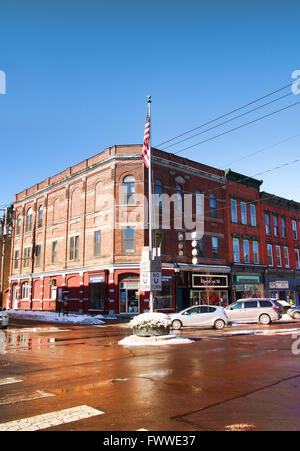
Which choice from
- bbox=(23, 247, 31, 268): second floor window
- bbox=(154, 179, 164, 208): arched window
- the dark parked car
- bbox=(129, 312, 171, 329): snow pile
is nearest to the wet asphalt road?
bbox=(129, 312, 171, 329): snow pile

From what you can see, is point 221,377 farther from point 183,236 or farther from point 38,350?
point 183,236

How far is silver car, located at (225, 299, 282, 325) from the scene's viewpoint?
23406 mm

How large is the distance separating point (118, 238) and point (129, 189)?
4.43 meters

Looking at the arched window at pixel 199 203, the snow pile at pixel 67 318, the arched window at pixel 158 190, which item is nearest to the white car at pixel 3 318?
the snow pile at pixel 67 318

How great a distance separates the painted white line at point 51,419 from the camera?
4.79m

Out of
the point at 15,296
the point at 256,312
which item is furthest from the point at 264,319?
the point at 15,296

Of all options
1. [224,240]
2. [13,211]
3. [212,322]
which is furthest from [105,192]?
[13,211]

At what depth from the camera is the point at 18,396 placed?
6.55 m

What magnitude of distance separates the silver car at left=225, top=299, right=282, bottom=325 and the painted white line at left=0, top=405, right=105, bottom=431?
1942 centimetres

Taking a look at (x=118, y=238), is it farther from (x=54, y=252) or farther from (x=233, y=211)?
(x=233, y=211)

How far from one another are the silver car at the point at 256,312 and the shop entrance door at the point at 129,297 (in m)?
8.74

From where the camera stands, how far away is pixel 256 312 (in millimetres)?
Answer: 23500

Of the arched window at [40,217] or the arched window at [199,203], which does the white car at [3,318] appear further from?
the arched window at [40,217]
